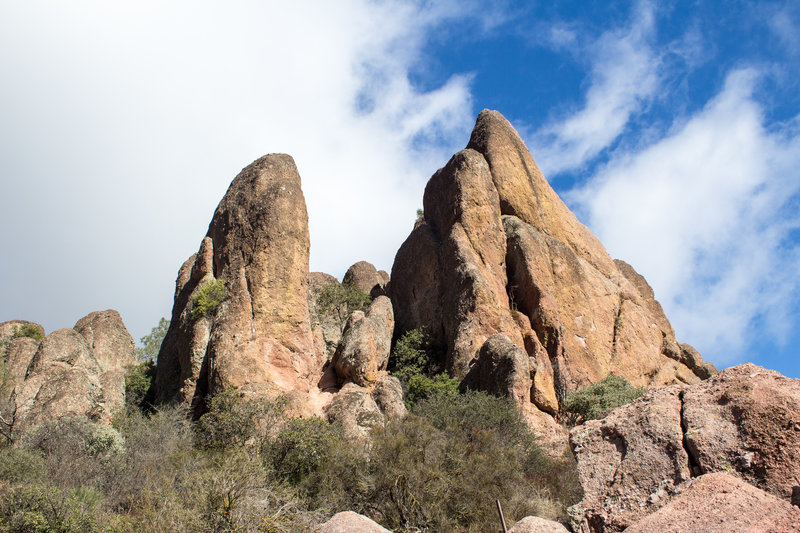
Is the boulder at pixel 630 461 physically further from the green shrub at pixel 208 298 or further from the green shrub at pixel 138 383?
the green shrub at pixel 138 383

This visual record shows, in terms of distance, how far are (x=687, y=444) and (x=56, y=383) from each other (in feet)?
71.6

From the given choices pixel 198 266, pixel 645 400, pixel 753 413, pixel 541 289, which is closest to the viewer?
pixel 753 413

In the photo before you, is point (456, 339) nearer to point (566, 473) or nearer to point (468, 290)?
point (468, 290)

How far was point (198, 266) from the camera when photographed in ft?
83.6

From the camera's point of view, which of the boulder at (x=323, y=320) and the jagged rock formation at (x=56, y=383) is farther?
the boulder at (x=323, y=320)

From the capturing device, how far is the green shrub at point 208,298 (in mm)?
22906

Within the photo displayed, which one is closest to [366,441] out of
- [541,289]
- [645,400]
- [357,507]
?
[357,507]

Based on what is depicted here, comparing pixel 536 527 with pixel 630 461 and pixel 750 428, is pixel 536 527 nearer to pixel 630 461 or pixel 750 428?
pixel 630 461

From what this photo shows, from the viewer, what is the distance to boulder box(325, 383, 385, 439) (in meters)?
20.2

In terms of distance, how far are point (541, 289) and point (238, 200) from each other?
1458 centimetres

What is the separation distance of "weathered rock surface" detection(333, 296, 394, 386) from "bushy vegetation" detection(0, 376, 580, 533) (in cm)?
441

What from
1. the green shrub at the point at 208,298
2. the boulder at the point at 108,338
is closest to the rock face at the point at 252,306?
the green shrub at the point at 208,298

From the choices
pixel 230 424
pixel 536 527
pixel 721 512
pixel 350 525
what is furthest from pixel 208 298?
pixel 721 512

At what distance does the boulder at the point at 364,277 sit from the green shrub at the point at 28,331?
59.3ft
